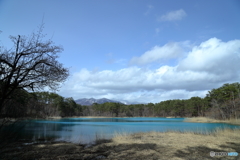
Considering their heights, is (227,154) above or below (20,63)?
below

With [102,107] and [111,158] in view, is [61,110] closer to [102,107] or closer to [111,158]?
[102,107]

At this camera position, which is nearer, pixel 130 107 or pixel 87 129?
pixel 87 129

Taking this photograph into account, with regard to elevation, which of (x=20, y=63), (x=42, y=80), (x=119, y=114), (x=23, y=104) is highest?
(x=20, y=63)

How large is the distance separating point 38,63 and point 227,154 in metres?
9.68

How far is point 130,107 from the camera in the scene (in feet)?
375

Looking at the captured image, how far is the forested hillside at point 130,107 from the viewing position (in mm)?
6406

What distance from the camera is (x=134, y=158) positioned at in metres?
7.57

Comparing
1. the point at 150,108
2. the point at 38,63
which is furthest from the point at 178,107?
the point at 38,63

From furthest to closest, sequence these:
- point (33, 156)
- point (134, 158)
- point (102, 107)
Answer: point (102, 107) → point (33, 156) → point (134, 158)

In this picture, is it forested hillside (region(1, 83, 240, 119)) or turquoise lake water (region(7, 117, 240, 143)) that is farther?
turquoise lake water (region(7, 117, 240, 143))

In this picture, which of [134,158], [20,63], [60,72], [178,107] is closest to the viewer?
[20,63]

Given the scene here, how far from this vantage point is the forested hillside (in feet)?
21.0

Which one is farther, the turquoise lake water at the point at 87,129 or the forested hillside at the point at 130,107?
the turquoise lake water at the point at 87,129

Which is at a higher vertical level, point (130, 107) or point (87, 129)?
point (130, 107)
